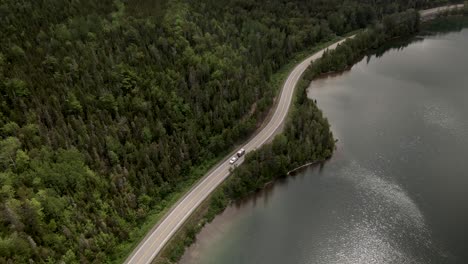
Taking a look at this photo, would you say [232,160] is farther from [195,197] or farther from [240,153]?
[195,197]

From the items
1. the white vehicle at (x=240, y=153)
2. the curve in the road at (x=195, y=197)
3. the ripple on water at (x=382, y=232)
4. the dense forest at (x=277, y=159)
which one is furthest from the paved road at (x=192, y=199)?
the ripple on water at (x=382, y=232)

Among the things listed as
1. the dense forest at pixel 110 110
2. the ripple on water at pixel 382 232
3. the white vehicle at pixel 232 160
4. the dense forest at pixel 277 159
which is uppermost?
the dense forest at pixel 110 110

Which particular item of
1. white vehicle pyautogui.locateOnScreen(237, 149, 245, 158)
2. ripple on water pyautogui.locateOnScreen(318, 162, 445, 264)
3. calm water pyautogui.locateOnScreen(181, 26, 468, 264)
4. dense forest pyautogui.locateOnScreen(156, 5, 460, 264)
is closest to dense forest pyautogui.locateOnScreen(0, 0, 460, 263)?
dense forest pyautogui.locateOnScreen(156, 5, 460, 264)

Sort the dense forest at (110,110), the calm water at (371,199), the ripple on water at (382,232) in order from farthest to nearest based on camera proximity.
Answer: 1. the calm water at (371,199)
2. the ripple on water at (382,232)
3. the dense forest at (110,110)

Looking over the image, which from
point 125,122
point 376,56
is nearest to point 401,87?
point 376,56

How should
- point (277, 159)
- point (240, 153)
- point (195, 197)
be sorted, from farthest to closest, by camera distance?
point (240, 153), point (277, 159), point (195, 197)

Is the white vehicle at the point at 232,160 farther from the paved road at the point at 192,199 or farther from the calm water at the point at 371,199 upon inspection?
the calm water at the point at 371,199

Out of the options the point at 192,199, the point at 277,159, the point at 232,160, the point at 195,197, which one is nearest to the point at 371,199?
the point at 277,159

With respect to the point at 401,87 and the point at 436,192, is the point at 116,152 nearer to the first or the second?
the point at 436,192
